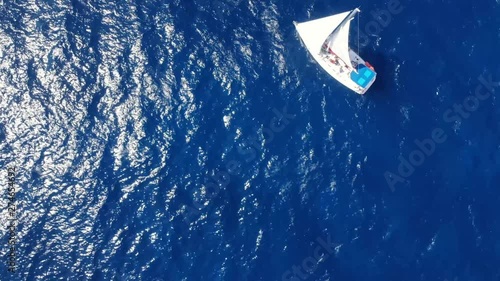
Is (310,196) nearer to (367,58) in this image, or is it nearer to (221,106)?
(221,106)

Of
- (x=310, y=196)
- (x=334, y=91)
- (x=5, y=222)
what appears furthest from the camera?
(x=334, y=91)

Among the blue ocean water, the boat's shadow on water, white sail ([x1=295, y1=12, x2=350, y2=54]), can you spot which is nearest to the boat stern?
the boat's shadow on water

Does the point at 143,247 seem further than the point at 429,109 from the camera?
No

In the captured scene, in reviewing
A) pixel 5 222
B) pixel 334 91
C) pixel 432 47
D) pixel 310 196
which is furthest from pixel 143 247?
pixel 432 47

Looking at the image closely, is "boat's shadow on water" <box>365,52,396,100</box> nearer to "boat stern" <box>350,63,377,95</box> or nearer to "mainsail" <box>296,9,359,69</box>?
"boat stern" <box>350,63,377,95</box>

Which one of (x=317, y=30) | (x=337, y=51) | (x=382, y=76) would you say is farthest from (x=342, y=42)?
(x=382, y=76)

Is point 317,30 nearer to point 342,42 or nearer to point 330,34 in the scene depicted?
point 330,34

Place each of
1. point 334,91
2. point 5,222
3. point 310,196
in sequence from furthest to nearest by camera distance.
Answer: point 334,91 < point 310,196 < point 5,222

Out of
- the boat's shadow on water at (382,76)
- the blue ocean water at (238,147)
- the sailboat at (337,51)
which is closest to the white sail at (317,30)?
the sailboat at (337,51)

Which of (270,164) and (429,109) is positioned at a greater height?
(270,164)
